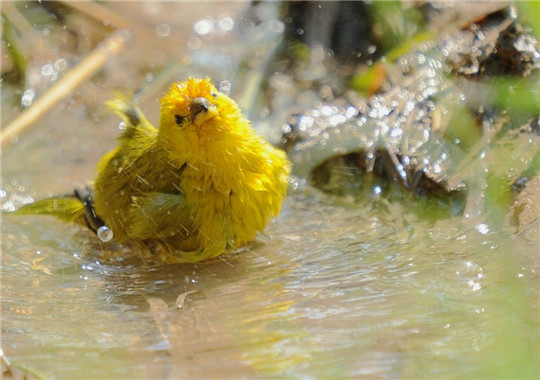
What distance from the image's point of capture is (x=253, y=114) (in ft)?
16.5

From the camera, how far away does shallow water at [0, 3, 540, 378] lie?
2.38 m

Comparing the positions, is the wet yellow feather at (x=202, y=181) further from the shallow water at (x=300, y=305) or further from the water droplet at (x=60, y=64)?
the water droplet at (x=60, y=64)

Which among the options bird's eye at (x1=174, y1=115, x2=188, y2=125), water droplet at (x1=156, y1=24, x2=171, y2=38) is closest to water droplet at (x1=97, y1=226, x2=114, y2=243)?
bird's eye at (x1=174, y1=115, x2=188, y2=125)

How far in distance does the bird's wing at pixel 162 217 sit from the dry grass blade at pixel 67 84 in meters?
1.67

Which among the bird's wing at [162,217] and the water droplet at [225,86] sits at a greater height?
the water droplet at [225,86]

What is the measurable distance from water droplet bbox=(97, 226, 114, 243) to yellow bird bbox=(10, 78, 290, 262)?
0.15 m

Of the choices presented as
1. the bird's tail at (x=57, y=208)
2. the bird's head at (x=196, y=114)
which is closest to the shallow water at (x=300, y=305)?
the bird's tail at (x=57, y=208)

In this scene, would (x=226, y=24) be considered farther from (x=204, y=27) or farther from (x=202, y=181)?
(x=202, y=181)

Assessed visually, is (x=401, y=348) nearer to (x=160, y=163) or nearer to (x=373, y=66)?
(x=160, y=163)

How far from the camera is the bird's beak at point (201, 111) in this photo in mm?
3389

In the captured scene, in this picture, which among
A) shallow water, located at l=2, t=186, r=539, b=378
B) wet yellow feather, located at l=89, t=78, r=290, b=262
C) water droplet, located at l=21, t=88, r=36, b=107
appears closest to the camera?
shallow water, located at l=2, t=186, r=539, b=378

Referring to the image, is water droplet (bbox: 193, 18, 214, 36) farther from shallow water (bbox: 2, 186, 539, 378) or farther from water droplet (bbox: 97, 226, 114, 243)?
water droplet (bbox: 97, 226, 114, 243)

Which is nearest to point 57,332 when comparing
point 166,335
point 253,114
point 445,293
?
point 166,335

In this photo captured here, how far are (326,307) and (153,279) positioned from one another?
1.04 metres
